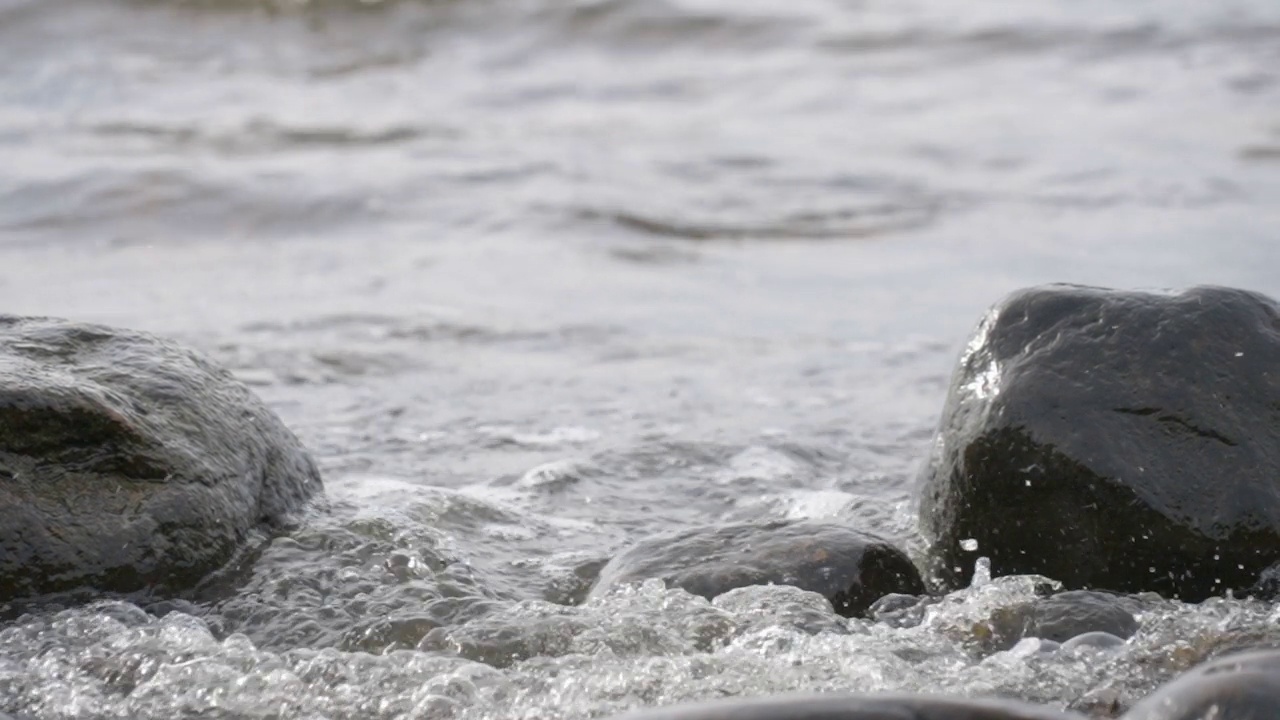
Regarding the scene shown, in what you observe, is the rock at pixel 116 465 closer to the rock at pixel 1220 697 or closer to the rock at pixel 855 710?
the rock at pixel 855 710

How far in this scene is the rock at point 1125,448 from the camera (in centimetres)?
367

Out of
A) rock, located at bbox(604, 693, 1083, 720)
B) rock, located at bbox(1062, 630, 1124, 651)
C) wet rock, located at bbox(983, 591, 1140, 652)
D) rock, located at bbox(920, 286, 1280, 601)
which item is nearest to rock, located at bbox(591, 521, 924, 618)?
rock, located at bbox(920, 286, 1280, 601)

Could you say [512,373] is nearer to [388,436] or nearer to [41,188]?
[388,436]

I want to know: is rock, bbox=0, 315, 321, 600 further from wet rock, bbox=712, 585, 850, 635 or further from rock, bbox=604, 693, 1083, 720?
rock, bbox=604, 693, 1083, 720

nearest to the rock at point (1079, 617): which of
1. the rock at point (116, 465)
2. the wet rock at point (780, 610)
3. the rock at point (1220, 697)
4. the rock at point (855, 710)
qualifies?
the wet rock at point (780, 610)

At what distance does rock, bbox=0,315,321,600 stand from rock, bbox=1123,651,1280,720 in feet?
7.01

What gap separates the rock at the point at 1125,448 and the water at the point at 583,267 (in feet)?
0.47

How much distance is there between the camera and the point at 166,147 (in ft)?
31.9

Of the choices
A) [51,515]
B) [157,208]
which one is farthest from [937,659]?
[157,208]

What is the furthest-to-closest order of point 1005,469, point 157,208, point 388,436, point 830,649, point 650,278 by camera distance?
point 157,208 < point 650,278 < point 388,436 < point 1005,469 < point 830,649

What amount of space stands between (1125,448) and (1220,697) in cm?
137

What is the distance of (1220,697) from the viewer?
238cm

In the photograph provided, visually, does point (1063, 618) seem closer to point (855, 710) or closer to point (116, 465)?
point (855, 710)

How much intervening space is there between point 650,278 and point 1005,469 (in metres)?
3.73
